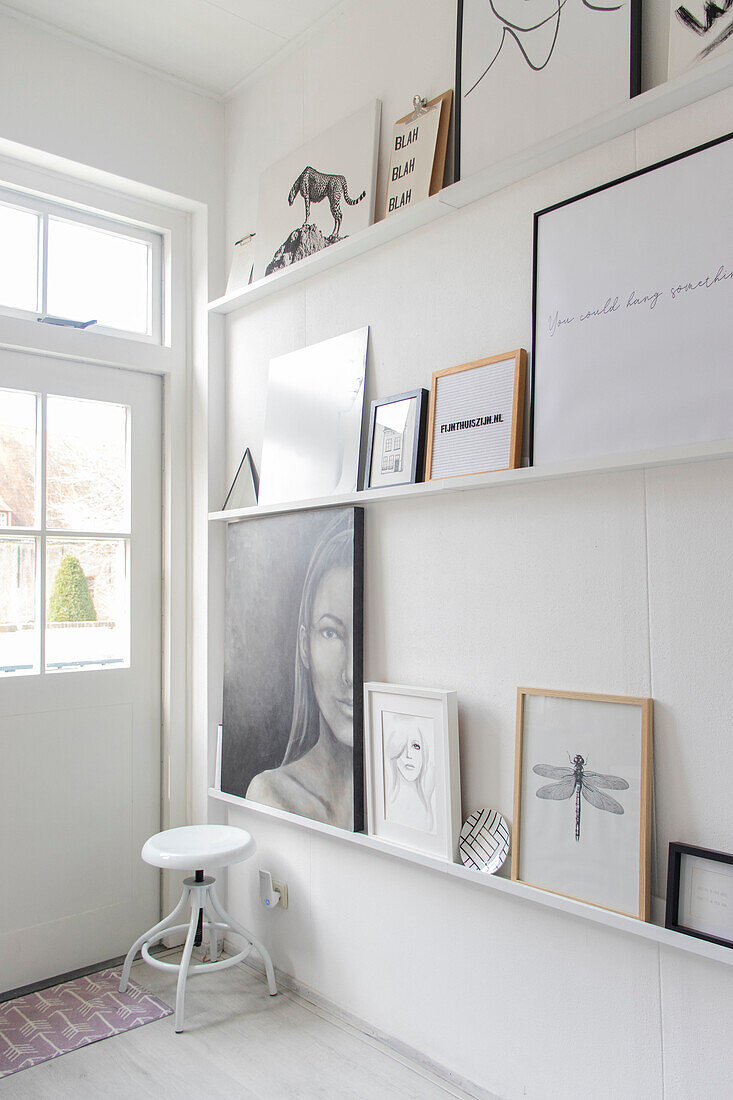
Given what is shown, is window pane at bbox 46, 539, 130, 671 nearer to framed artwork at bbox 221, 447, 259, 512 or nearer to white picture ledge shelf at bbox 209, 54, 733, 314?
framed artwork at bbox 221, 447, 259, 512

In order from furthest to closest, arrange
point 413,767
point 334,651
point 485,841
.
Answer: point 334,651
point 413,767
point 485,841

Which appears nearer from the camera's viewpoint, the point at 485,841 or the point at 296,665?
the point at 485,841

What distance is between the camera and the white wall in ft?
4.80

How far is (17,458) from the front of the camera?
2.45 meters

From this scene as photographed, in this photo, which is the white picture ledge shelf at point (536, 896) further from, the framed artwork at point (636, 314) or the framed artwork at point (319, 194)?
the framed artwork at point (319, 194)

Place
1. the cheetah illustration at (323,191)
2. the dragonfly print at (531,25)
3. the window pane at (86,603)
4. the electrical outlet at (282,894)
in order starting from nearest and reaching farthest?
the dragonfly print at (531,25), the cheetah illustration at (323,191), the electrical outlet at (282,894), the window pane at (86,603)

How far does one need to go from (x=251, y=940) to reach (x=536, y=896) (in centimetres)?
104

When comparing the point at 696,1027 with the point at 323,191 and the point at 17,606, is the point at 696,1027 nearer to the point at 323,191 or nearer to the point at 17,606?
the point at 17,606

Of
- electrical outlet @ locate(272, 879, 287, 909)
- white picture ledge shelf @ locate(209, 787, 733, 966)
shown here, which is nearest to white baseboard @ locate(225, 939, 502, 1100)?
electrical outlet @ locate(272, 879, 287, 909)

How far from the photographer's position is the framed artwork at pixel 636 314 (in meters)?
1.41

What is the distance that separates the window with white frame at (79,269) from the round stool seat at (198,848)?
1550 millimetres

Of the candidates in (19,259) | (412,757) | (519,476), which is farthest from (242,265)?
(412,757)

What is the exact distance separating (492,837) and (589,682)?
42 centimetres

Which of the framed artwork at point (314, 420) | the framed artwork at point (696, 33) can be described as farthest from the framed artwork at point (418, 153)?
the framed artwork at point (696, 33)
